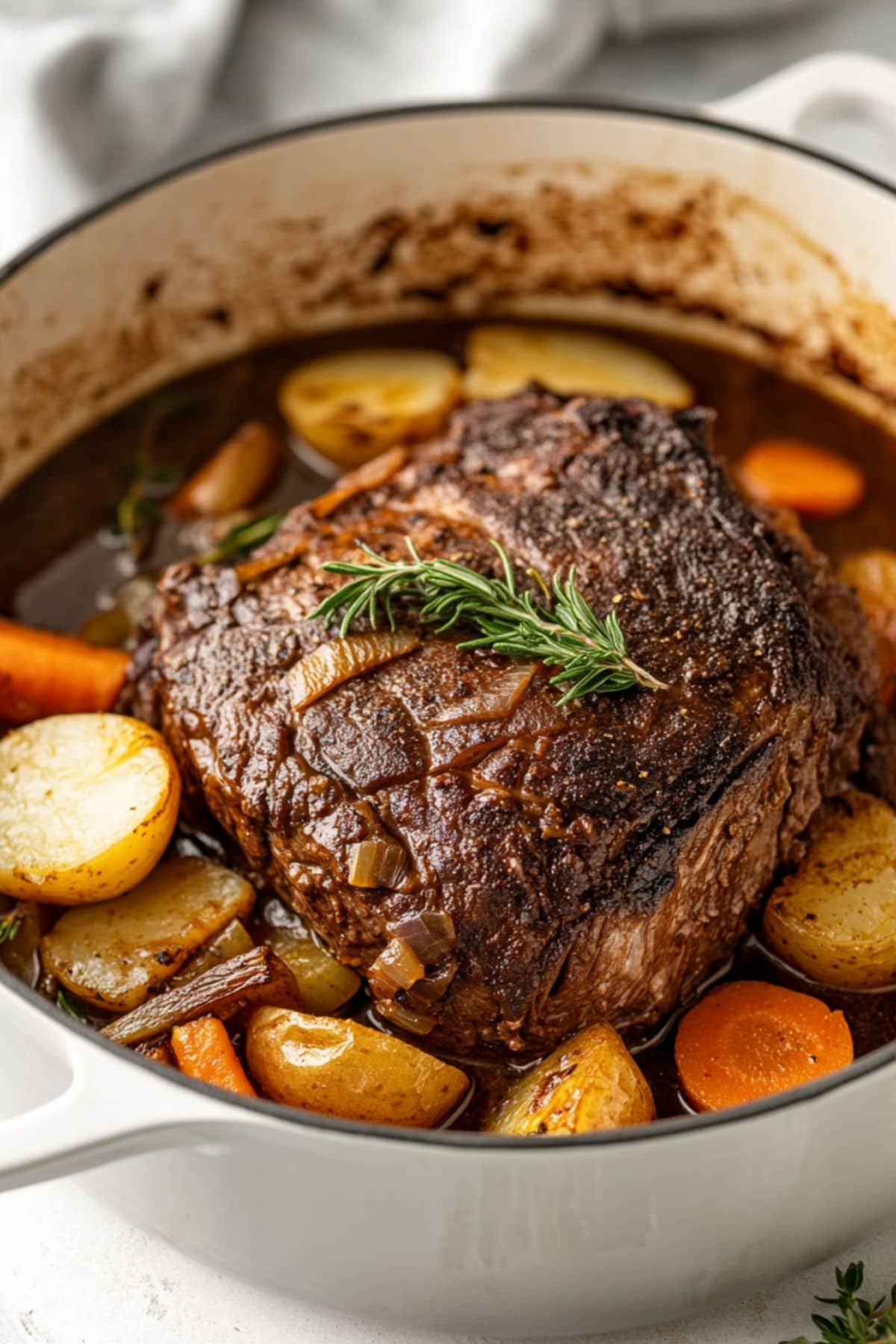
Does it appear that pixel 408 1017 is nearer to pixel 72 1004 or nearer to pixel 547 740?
pixel 547 740

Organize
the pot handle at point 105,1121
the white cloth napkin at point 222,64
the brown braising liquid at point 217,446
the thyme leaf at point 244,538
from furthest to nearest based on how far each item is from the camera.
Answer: the white cloth napkin at point 222,64, the brown braising liquid at point 217,446, the thyme leaf at point 244,538, the pot handle at point 105,1121

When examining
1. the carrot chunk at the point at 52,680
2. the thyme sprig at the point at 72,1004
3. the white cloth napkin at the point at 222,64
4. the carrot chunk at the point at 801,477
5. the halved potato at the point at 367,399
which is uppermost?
the white cloth napkin at the point at 222,64

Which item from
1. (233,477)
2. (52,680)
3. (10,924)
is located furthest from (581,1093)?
(233,477)

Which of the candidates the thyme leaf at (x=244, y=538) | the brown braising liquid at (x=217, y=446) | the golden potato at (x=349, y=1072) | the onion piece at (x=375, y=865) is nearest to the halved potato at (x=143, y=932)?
the golden potato at (x=349, y=1072)

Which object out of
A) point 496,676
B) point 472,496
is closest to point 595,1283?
point 496,676

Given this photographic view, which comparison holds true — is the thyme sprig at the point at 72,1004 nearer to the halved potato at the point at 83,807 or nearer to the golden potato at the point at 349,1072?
the halved potato at the point at 83,807

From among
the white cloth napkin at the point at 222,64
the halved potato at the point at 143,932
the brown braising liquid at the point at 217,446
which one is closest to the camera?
the halved potato at the point at 143,932

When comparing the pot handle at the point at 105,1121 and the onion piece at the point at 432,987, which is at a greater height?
the pot handle at the point at 105,1121

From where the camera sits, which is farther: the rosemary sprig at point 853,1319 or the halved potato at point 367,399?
the halved potato at point 367,399
